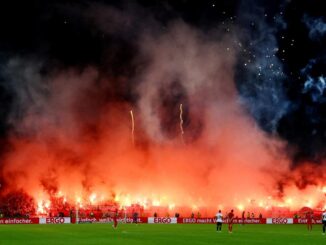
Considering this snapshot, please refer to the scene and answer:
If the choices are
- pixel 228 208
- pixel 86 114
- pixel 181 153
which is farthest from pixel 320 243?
pixel 86 114

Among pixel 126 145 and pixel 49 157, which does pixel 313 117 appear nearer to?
pixel 126 145

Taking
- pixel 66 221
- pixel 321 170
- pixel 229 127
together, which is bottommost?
pixel 66 221

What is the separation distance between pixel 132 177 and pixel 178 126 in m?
16.6

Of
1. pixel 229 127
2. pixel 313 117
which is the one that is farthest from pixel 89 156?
pixel 313 117

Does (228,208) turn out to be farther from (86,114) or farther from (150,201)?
(86,114)

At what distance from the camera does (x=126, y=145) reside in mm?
134000

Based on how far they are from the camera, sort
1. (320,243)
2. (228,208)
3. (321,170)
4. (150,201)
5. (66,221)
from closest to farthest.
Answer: (320,243) → (66,221) → (228,208) → (150,201) → (321,170)

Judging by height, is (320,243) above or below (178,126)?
below

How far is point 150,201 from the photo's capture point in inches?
4988

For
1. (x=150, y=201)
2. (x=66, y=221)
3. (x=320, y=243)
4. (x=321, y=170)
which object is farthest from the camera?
(x=321, y=170)

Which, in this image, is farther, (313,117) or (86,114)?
(313,117)

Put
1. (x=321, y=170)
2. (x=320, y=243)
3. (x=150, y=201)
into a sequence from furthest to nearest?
(x=321, y=170)
(x=150, y=201)
(x=320, y=243)

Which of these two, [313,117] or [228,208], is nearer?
[228,208]

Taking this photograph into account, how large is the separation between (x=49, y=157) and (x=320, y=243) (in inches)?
4117
